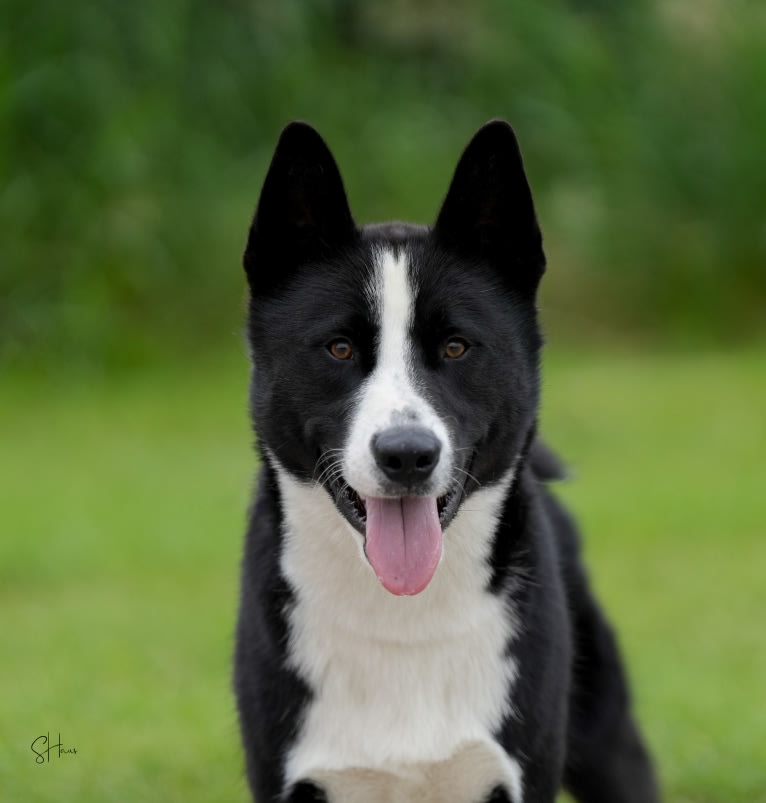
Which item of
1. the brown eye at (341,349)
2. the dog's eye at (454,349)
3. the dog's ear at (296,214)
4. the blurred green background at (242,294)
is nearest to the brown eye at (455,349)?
the dog's eye at (454,349)

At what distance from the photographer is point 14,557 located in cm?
618

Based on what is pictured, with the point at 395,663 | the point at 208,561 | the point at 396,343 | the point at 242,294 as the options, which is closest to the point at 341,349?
the point at 396,343

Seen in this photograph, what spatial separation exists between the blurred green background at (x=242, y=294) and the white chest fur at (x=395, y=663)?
1735 millimetres

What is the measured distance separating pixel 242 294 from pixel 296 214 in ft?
19.7

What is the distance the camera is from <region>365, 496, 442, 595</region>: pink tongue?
2652mm

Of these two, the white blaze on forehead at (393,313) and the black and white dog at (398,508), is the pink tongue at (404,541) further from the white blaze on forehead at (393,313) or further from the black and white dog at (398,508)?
the white blaze on forehead at (393,313)

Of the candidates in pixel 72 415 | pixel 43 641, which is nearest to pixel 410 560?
pixel 43 641

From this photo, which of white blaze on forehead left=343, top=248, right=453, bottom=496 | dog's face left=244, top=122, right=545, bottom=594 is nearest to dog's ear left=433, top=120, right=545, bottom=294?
dog's face left=244, top=122, right=545, bottom=594

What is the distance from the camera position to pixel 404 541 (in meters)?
2.67

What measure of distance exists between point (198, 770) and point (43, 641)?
1406 mm

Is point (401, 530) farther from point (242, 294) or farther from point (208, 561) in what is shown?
point (242, 294)

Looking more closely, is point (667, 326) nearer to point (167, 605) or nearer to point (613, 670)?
point (167, 605)

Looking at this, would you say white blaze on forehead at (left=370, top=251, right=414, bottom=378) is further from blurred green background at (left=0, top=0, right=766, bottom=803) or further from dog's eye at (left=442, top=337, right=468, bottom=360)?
blurred green background at (left=0, top=0, right=766, bottom=803)

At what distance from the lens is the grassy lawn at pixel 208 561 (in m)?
4.23
